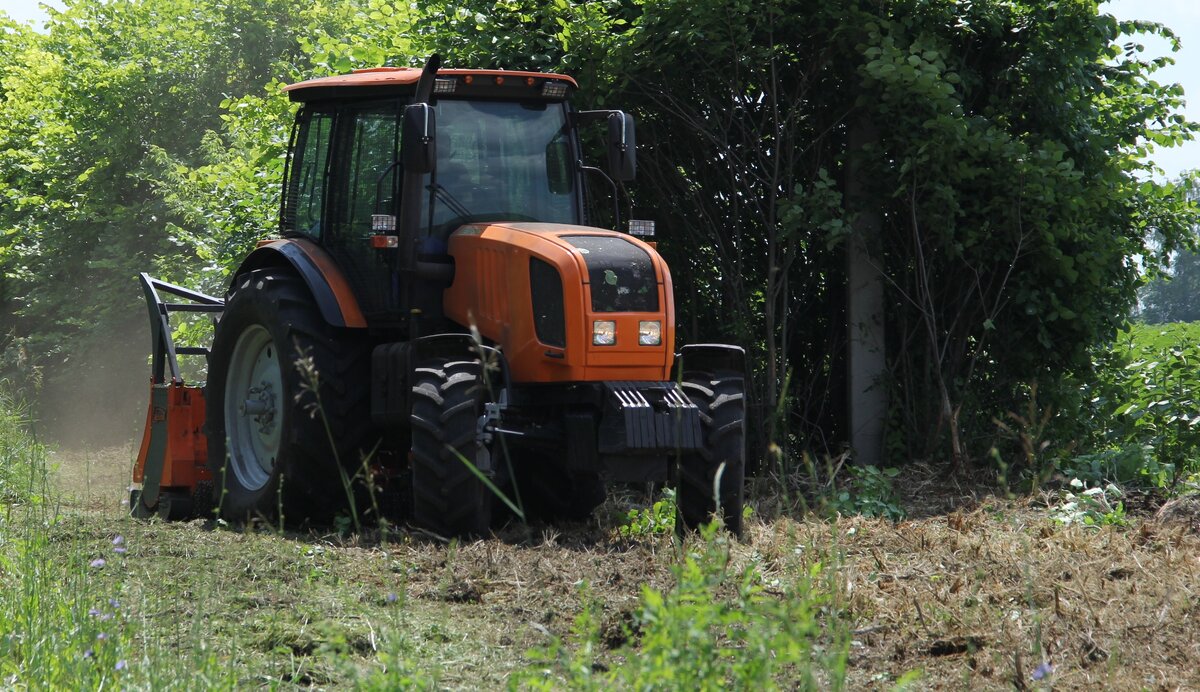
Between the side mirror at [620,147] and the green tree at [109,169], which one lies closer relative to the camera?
the side mirror at [620,147]

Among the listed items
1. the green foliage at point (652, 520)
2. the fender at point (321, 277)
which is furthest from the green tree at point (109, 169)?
the green foliage at point (652, 520)

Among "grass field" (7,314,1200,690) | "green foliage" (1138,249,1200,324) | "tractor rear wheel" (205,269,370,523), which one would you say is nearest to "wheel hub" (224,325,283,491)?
"tractor rear wheel" (205,269,370,523)

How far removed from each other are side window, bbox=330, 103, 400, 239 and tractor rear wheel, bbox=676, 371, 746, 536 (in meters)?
1.97

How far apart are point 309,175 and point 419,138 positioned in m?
1.70

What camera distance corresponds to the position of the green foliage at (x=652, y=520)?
7430 mm

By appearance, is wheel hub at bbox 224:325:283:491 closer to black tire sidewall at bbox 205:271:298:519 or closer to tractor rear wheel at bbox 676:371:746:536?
black tire sidewall at bbox 205:271:298:519

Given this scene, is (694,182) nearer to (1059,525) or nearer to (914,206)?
(914,206)

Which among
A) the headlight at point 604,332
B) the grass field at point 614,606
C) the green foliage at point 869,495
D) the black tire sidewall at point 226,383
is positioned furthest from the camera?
the green foliage at point 869,495

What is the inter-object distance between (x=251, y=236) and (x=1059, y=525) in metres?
8.07

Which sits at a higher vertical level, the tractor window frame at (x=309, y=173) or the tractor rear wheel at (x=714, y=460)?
the tractor window frame at (x=309, y=173)

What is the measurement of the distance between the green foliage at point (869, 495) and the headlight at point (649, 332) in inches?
60.4

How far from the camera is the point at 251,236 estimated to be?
12852 mm

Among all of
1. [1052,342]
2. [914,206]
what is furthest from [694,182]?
[1052,342]

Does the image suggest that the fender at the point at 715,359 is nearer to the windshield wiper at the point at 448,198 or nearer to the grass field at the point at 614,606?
the grass field at the point at 614,606
